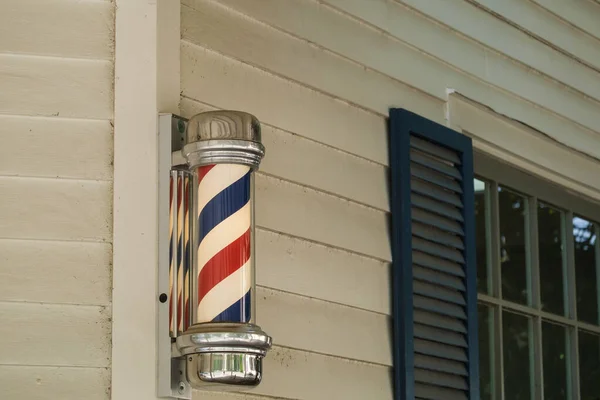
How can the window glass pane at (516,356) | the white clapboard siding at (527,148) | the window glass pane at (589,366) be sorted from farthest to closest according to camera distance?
the window glass pane at (589,366) < the window glass pane at (516,356) < the white clapboard siding at (527,148)

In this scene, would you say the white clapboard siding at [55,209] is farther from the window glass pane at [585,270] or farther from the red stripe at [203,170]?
the window glass pane at [585,270]

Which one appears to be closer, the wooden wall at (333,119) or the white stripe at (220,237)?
the white stripe at (220,237)

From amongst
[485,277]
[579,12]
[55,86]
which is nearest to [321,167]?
[55,86]

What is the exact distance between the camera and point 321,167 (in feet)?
12.0

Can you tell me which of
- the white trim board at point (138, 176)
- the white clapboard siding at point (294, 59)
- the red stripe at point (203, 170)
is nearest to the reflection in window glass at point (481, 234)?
the white clapboard siding at point (294, 59)

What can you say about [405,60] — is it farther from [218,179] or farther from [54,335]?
[54,335]

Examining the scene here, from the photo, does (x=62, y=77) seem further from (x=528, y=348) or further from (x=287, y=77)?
(x=528, y=348)

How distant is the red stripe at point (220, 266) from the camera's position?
282 centimetres

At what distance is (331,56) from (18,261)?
4.21 ft

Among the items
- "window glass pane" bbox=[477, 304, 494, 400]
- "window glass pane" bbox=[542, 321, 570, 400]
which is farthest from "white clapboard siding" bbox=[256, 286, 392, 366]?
"window glass pane" bbox=[542, 321, 570, 400]

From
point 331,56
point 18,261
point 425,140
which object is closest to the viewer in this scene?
point 18,261

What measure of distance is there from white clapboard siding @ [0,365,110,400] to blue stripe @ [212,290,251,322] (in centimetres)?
29

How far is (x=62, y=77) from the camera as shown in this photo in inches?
118

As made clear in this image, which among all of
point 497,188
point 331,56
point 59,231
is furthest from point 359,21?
point 59,231
